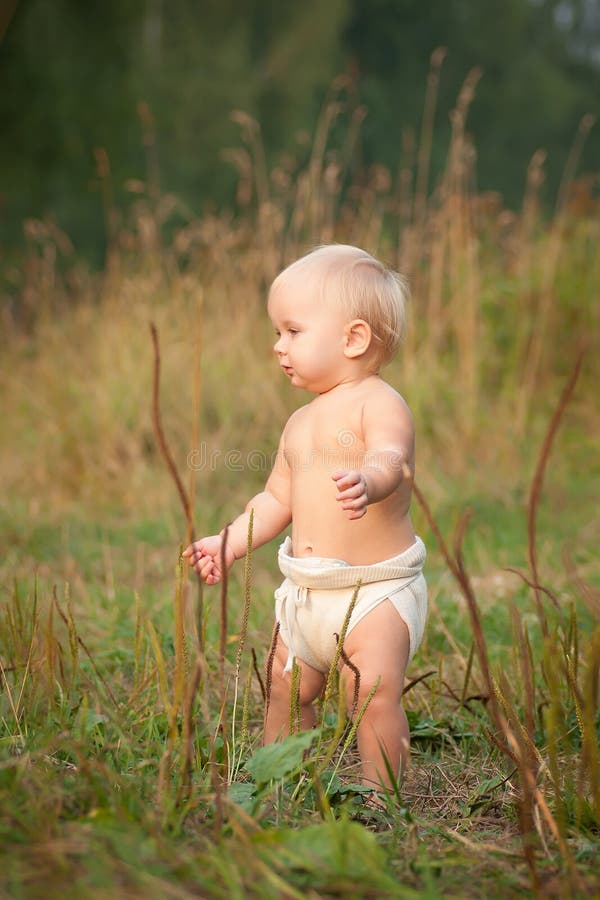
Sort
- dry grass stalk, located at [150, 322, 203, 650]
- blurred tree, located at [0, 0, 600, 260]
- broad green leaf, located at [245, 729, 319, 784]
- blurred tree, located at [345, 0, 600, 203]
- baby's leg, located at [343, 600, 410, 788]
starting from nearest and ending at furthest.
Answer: dry grass stalk, located at [150, 322, 203, 650] → broad green leaf, located at [245, 729, 319, 784] → baby's leg, located at [343, 600, 410, 788] → blurred tree, located at [0, 0, 600, 260] → blurred tree, located at [345, 0, 600, 203]

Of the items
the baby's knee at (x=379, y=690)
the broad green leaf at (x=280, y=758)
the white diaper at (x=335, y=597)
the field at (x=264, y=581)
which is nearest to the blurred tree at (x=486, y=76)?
Result: the field at (x=264, y=581)

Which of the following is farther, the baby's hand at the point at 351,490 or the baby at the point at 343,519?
the baby at the point at 343,519

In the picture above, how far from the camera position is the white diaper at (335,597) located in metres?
1.74

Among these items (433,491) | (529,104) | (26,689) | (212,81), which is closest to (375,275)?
(26,689)

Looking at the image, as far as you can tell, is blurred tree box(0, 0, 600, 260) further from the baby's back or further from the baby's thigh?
the baby's thigh

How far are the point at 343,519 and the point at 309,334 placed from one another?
345 millimetres

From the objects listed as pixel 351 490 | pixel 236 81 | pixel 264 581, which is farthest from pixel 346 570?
pixel 236 81

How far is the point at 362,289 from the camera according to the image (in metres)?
1.83

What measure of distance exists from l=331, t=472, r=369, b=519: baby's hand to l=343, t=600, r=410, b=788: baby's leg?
0.32 meters

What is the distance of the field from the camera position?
1.19 meters

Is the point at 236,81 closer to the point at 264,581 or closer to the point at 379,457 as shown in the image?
the point at 264,581

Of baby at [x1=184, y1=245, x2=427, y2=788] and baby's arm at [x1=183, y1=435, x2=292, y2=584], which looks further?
baby's arm at [x1=183, y1=435, x2=292, y2=584]

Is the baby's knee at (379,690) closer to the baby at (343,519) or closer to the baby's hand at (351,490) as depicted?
the baby at (343,519)

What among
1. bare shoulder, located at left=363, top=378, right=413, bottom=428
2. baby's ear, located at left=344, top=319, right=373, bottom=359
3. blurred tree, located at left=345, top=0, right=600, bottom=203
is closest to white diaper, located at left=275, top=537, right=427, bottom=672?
bare shoulder, located at left=363, top=378, right=413, bottom=428
